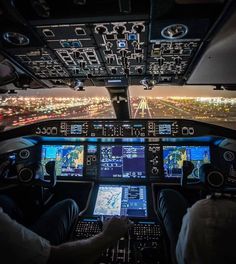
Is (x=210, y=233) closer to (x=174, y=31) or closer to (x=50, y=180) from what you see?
(x=174, y=31)

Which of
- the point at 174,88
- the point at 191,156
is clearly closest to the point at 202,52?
the point at 174,88

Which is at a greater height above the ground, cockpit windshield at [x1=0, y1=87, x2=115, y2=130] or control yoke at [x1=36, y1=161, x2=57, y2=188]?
cockpit windshield at [x1=0, y1=87, x2=115, y2=130]

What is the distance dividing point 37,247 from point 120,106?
2.01 metres

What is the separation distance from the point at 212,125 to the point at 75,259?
1727 millimetres

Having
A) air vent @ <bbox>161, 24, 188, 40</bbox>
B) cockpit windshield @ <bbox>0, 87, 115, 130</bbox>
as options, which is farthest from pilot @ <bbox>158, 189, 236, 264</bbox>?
cockpit windshield @ <bbox>0, 87, 115, 130</bbox>

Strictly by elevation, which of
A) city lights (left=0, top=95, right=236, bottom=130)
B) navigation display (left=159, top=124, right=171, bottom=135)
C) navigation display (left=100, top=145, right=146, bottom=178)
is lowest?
navigation display (left=100, top=145, right=146, bottom=178)

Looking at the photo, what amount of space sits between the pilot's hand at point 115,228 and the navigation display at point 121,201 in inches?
29.6

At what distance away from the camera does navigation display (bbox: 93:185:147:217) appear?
195 centimetres

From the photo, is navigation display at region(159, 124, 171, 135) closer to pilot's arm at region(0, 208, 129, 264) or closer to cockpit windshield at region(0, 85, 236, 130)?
cockpit windshield at region(0, 85, 236, 130)

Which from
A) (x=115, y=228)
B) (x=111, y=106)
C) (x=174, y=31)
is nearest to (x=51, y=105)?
(x=111, y=106)

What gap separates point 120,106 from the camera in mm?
2729

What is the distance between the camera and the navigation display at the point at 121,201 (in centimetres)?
195

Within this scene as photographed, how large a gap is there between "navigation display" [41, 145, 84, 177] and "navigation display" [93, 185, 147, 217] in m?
0.36

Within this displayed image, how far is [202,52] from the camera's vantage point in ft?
5.41
